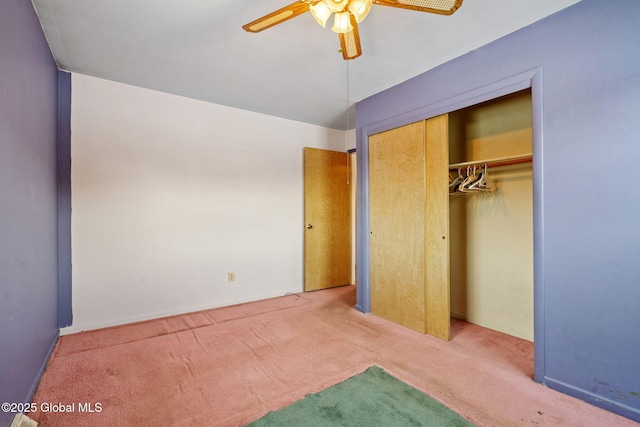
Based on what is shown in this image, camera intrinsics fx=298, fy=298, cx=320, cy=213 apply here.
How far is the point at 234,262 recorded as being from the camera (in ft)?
12.4

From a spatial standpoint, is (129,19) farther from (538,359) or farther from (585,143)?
(538,359)

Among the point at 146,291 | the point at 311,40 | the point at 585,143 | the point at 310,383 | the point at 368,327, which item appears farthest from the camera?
the point at 146,291

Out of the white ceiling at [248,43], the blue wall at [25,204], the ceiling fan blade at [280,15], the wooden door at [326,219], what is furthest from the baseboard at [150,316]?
the ceiling fan blade at [280,15]

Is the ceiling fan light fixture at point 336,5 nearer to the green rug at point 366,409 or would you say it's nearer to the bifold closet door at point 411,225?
the bifold closet door at point 411,225

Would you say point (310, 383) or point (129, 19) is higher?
point (129, 19)

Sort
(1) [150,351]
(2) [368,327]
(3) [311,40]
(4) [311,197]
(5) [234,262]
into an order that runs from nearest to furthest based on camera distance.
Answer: (3) [311,40]
(1) [150,351]
(2) [368,327]
(5) [234,262]
(4) [311,197]

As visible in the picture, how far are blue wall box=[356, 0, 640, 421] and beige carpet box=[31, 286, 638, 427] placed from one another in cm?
26

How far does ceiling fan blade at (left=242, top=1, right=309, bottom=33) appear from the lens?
1.47 meters

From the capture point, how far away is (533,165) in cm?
207

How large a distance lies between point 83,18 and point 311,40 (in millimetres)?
1598

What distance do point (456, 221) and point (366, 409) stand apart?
2226 mm

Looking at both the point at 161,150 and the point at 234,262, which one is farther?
the point at 234,262

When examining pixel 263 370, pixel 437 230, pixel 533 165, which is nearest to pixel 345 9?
pixel 533 165

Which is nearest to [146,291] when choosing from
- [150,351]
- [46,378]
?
[150,351]
